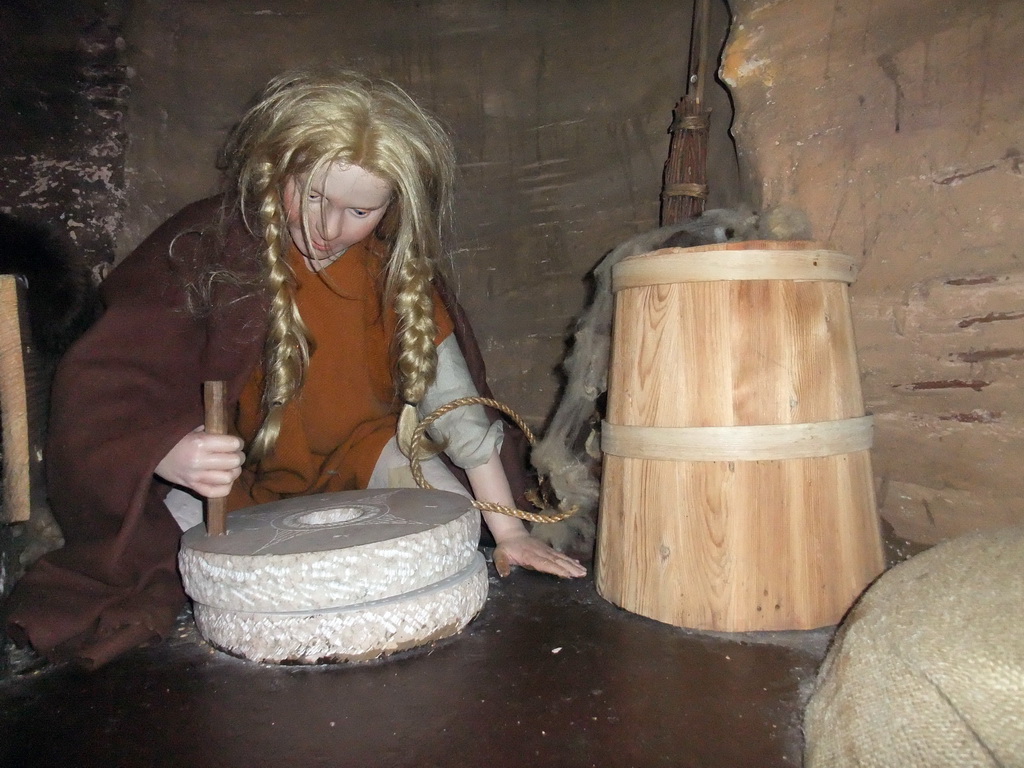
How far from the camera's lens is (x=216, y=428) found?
132cm

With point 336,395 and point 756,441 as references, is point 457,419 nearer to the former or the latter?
point 336,395

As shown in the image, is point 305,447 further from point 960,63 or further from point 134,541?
point 960,63

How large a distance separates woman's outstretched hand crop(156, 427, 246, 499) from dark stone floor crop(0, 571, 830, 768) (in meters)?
0.30

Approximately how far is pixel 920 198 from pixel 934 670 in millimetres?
995

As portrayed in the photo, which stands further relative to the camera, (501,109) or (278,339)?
(501,109)

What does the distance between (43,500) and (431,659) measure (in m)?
1.03

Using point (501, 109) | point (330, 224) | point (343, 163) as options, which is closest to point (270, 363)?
point (330, 224)

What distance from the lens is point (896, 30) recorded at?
147 cm

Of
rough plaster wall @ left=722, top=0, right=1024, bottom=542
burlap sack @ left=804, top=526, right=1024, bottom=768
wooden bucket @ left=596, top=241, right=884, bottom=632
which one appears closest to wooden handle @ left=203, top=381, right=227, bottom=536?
wooden bucket @ left=596, top=241, right=884, bottom=632

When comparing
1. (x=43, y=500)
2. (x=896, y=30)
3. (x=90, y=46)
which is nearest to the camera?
(x=896, y=30)

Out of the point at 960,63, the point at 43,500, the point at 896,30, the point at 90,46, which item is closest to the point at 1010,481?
the point at 960,63

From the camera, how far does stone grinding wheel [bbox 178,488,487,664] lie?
119cm

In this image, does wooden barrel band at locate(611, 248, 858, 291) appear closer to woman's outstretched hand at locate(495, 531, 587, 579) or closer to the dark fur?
woman's outstretched hand at locate(495, 531, 587, 579)

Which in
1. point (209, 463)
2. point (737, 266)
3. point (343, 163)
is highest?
point (343, 163)
